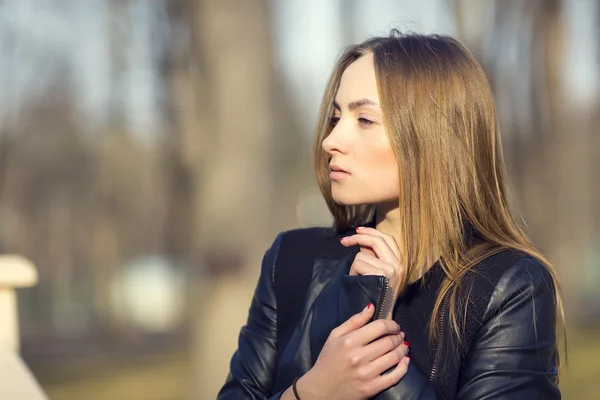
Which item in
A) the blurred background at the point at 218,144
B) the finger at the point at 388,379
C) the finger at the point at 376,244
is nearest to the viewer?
the finger at the point at 388,379

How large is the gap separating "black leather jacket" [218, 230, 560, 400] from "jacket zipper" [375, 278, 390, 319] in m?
0.02

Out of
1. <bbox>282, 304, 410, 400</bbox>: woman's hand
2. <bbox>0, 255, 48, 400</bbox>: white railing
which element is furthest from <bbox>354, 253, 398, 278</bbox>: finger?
<bbox>0, 255, 48, 400</bbox>: white railing

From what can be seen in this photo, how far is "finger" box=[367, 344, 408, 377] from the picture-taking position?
2.25m

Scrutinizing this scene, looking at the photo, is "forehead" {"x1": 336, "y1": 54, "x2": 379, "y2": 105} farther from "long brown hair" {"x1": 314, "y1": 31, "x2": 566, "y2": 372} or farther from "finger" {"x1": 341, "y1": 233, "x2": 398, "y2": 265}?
"finger" {"x1": 341, "y1": 233, "x2": 398, "y2": 265}

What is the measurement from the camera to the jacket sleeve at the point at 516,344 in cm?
228

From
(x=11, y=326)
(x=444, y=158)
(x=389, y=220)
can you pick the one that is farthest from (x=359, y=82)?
(x=11, y=326)

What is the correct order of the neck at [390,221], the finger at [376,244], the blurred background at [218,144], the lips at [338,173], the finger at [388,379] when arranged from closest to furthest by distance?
1. the finger at [388,379]
2. the finger at [376,244]
3. the lips at [338,173]
4. the neck at [390,221]
5. the blurred background at [218,144]

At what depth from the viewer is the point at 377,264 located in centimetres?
243

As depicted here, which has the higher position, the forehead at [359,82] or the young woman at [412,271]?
the forehead at [359,82]

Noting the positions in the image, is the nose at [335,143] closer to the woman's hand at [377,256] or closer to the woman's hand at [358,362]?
the woman's hand at [377,256]

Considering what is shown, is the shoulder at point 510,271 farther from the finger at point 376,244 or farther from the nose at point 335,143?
the nose at point 335,143

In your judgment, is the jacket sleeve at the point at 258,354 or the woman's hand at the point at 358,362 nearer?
the woman's hand at the point at 358,362

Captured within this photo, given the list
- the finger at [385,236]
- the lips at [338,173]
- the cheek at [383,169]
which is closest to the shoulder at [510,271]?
the finger at [385,236]

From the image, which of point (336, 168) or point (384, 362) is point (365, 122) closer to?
point (336, 168)
